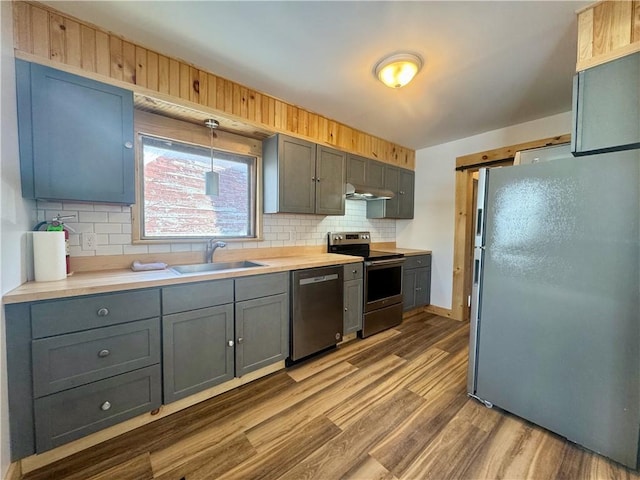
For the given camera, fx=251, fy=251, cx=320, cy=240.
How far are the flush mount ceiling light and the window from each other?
1404 mm

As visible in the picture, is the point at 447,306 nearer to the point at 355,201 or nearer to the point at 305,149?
the point at 355,201

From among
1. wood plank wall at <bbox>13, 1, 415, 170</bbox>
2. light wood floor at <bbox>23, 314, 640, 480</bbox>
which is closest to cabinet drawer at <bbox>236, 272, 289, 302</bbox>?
light wood floor at <bbox>23, 314, 640, 480</bbox>

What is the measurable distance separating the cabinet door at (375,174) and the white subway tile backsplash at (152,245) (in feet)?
1.35

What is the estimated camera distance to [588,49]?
1.42 meters

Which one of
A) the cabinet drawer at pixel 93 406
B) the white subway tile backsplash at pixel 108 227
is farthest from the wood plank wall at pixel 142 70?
the cabinet drawer at pixel 93 406

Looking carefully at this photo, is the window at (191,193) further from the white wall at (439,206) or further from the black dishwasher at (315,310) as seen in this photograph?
the white wall at (439,206)

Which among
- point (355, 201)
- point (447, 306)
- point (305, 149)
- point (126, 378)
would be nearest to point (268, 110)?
point (305, 149)

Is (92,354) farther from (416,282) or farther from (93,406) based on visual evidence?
(416,282)

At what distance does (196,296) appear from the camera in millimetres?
1683

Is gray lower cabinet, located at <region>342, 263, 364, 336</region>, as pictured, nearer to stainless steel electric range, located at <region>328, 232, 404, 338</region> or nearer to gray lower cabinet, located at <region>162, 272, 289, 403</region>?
stainless steel electric range, located at <region>328, 232, 404, 338</region>

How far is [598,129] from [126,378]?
3029 millimetres

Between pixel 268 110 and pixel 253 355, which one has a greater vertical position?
pixel 268 110

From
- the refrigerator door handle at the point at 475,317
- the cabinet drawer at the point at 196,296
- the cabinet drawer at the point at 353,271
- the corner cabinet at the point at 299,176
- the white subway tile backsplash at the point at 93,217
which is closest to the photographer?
the cabinet drawer at the point at 196,296

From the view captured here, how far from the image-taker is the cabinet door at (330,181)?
2734 millimetres
